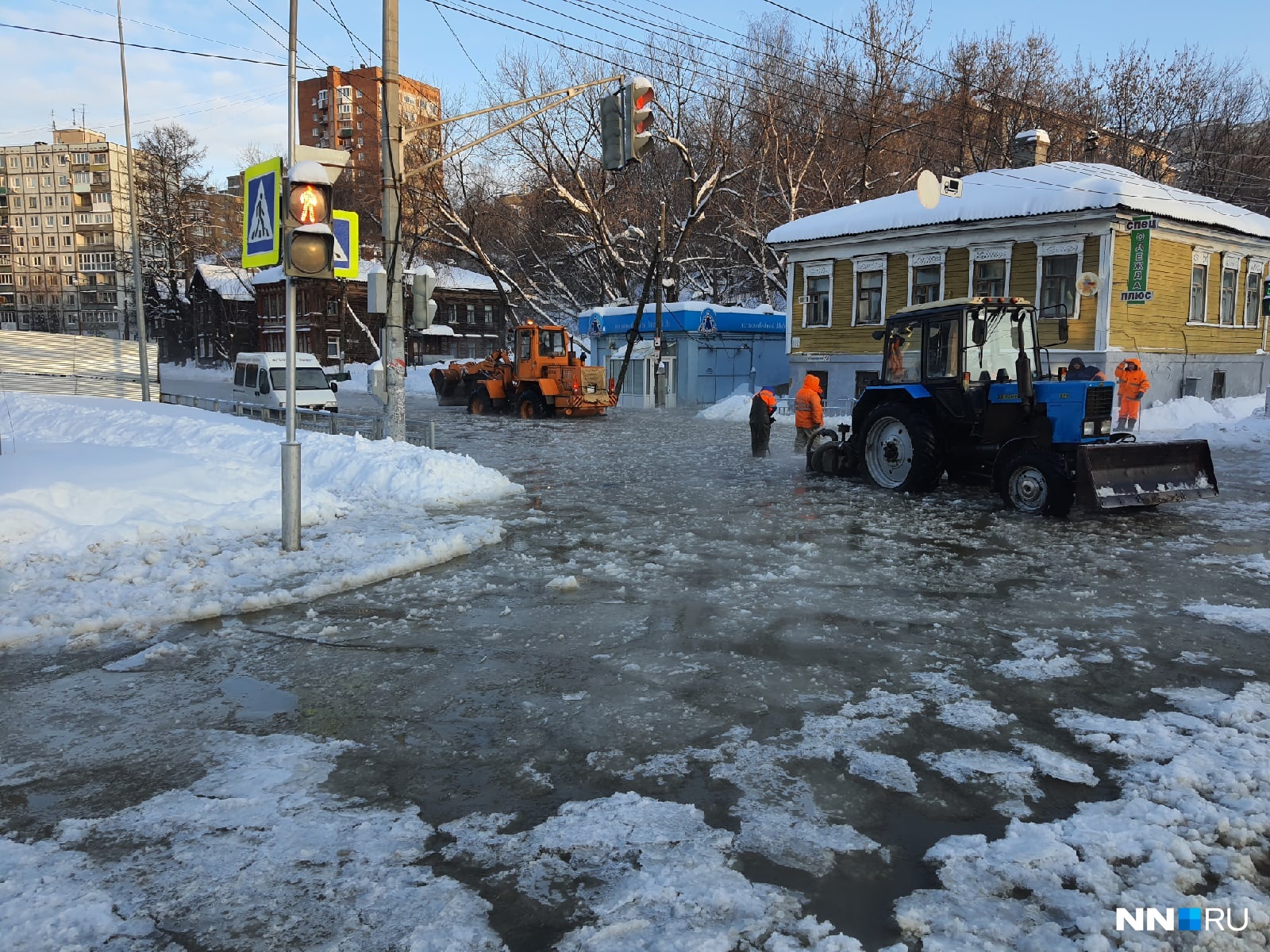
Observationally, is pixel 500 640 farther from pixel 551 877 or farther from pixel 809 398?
pixel 809 398

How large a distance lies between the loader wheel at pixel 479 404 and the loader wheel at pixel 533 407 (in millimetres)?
2046

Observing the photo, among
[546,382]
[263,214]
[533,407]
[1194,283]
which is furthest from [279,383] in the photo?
[1194,283]

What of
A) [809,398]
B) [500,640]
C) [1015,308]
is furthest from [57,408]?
[1015,308]

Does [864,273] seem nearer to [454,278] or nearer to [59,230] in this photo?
[454,278]

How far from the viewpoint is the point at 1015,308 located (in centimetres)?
1178

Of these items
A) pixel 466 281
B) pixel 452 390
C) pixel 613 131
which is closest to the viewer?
pixel 613 131

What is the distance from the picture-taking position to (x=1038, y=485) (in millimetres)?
10820

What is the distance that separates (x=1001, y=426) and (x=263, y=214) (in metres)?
8.91

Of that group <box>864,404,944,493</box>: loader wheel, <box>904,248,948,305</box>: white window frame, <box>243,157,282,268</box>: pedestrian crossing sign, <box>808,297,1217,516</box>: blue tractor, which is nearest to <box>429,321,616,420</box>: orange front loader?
<box>904,248,948,305</box>: white window frame

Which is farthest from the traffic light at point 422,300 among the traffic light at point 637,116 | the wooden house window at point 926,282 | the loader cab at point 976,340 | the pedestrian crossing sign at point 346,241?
the wooden house window at point 926,282

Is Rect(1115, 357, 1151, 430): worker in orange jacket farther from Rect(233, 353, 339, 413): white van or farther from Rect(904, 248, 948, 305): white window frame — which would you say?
Rect(233, 353, 339, 413): white van

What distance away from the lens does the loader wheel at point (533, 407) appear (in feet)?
89.8

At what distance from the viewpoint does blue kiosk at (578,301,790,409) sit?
33469 mm

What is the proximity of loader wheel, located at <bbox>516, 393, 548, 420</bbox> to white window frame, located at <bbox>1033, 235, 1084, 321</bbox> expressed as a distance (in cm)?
1404
